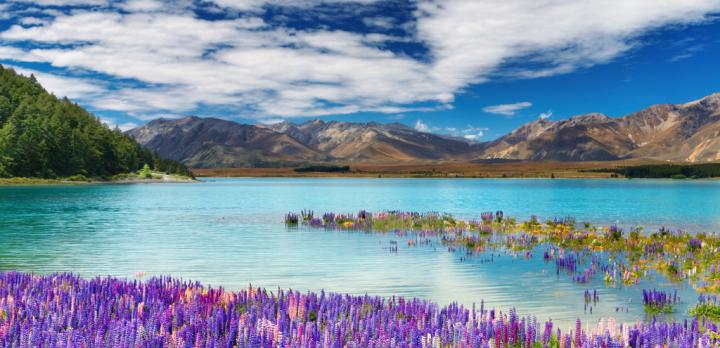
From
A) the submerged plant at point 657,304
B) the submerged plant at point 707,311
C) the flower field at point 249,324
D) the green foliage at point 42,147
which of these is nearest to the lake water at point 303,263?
the submerged plant at point 657,304

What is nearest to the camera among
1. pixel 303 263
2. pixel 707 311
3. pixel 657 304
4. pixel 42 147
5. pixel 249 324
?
pixel 249 324

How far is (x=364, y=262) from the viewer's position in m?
27.5

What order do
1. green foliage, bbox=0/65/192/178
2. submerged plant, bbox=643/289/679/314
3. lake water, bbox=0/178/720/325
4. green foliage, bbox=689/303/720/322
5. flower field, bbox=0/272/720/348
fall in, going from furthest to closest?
green foliage, bbox=0/65/192/178, lake water, bbox=0/178/720/325, submerged plant, bbox=643/289/679/314, green foliage, bbox=689/303/720/322, flower field, bbox=0/272/720/348

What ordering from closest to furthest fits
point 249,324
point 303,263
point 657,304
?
point 249,324 → point 657,304 → point 303,263

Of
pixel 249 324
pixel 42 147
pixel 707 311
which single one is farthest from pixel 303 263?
pixel 42 147

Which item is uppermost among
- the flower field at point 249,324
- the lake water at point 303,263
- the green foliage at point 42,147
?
the green foliage at point 42,147

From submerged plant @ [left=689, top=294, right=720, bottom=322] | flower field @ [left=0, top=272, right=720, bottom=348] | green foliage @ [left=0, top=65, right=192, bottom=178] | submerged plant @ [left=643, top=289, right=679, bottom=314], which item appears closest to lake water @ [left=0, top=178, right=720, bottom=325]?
submerged plant @ [left=643, top=289, right=679, bottom=314]

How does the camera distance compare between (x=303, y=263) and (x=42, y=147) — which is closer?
(x=303, y=263)

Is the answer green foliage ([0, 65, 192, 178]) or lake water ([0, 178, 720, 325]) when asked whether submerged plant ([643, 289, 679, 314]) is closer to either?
lake water ([0, 178, 720, 325])

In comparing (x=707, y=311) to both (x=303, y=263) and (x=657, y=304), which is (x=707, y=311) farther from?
(x=303, y=263)

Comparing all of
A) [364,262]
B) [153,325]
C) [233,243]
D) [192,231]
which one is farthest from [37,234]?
[153,325]

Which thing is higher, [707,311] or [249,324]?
[249,324]

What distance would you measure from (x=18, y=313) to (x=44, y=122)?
18209 centimetres

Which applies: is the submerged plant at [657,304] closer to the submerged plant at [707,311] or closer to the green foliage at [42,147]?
the submerged plant at [707,311]
